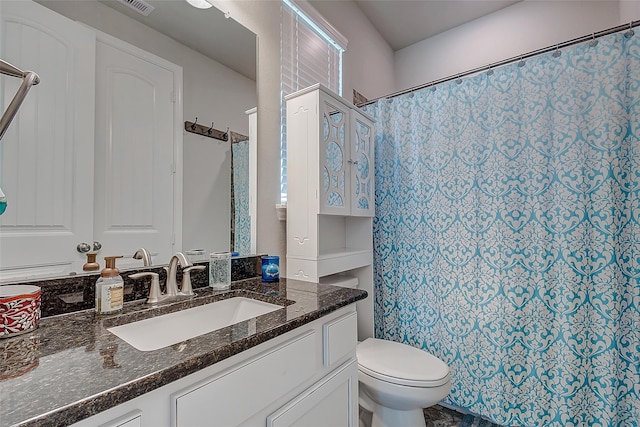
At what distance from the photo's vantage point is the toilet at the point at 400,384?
4.19ft

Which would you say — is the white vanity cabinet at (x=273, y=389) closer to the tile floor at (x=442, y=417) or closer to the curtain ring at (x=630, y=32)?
the tile floor at (x=442, y=417)

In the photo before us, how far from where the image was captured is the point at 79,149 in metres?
0.85

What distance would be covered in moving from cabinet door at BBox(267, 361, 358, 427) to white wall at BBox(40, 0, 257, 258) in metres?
0.68

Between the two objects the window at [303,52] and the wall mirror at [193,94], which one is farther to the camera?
the window at [303,52]

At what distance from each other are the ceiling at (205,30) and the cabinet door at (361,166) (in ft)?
2.08

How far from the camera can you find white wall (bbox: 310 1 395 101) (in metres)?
2.06

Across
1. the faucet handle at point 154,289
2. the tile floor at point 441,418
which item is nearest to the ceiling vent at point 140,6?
the faucet handle at point 154,289

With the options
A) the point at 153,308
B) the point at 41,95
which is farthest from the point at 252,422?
the point at 41,95

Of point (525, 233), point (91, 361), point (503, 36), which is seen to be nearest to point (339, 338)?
point (91, 361)

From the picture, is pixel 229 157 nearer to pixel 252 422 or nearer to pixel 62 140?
pixel 62 140

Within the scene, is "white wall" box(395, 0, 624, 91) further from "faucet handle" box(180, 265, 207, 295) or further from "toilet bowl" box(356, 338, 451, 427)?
"faucet handle" box(180, 265, 207, 295)

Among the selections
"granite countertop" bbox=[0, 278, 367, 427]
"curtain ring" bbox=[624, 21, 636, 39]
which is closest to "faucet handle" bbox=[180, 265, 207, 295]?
"granite countertop" bbox=[0, 278, 367, 427]

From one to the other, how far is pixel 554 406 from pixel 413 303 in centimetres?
78

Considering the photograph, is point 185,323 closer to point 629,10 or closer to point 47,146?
point 47,146
